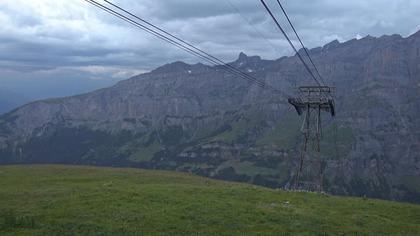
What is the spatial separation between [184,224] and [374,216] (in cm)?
1676

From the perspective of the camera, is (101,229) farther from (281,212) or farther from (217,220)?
(281,212)

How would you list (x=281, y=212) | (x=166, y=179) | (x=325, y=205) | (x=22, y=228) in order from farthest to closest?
(x=166, y=179)
(x=325, y=205)
(x=281, y=212)
(x=22, y=228)

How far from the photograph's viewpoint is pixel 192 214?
35.7 m

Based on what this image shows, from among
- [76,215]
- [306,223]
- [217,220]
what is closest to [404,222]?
[306,223]

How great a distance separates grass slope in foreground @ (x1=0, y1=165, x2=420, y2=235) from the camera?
102 feet

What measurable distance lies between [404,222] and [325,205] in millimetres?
7127

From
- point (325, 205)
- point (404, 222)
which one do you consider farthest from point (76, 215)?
point (404, 222)

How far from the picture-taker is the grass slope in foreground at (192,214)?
102 ft

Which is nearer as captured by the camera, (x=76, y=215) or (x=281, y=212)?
(x=76, y=215)

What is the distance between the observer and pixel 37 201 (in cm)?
4053

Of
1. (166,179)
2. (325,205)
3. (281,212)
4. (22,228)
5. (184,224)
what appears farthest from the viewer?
(166,179)

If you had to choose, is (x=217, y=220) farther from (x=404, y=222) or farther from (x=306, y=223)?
(x=404, y=222)

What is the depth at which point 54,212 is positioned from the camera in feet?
115

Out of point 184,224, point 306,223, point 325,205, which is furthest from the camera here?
point 325,205
